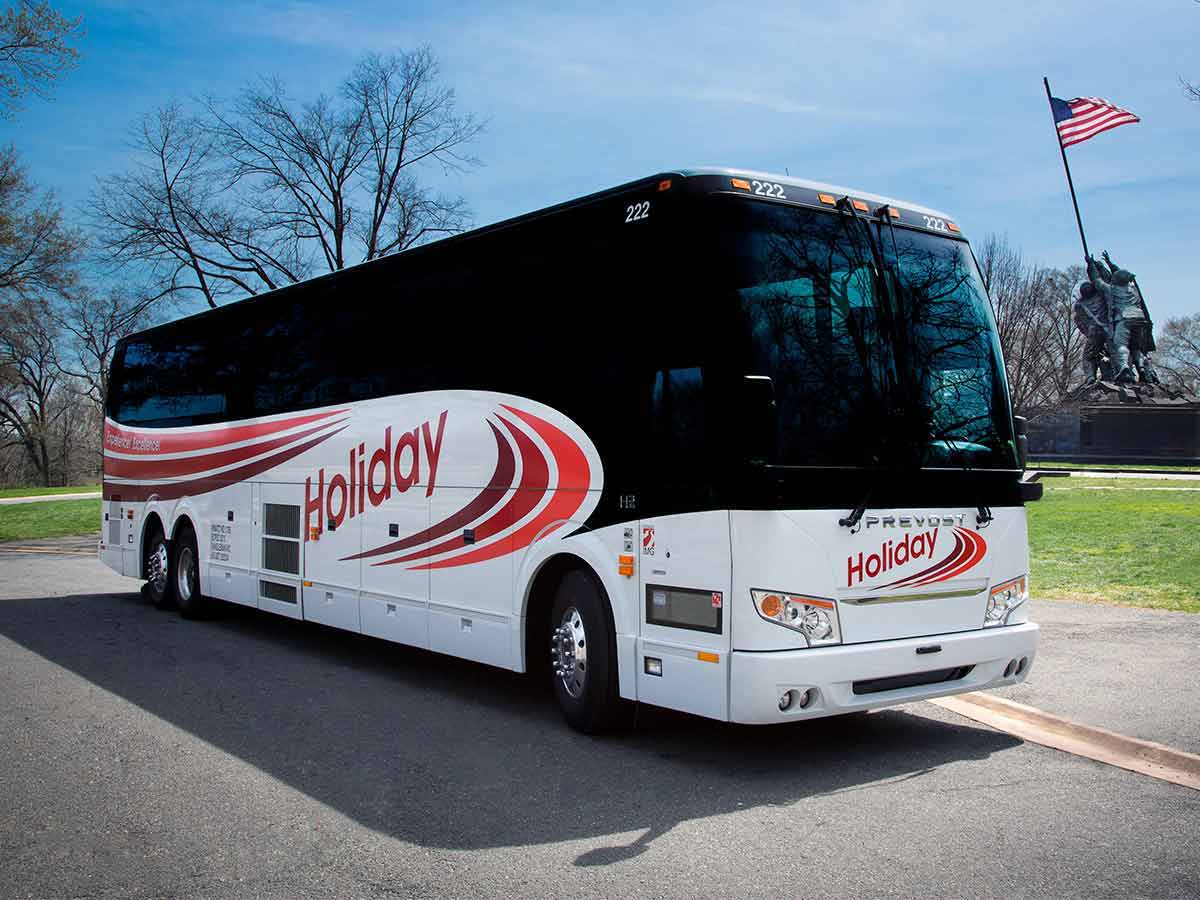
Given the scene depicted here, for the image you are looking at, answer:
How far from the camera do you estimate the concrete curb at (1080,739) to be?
21.8 feet

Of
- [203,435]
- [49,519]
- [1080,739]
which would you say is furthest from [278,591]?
[49,519]

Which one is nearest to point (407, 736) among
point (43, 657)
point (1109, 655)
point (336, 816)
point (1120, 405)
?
point (336, 816)

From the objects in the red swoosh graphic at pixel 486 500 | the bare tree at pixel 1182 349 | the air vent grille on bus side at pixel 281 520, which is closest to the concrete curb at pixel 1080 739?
the red swoosh graphic at pixel 486 500

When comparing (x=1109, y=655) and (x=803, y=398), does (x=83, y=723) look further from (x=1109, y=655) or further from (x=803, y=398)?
(x=1109, y=655)

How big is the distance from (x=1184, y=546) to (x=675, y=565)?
52.3 feet

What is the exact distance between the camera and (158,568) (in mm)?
15258

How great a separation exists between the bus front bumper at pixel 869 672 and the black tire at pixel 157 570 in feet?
34.3

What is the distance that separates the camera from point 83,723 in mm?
8000

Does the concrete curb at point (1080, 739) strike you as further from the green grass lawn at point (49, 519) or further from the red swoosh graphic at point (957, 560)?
the green grass lawn at point (49, 519)

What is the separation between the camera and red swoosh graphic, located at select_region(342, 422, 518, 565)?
8617mm

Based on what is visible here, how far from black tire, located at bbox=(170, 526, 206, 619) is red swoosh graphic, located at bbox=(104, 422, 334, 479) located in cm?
78

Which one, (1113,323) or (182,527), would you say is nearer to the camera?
(182,527)

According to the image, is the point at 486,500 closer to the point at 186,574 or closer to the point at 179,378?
the point at 186,574

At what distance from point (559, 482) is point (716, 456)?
64.3 inches
